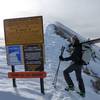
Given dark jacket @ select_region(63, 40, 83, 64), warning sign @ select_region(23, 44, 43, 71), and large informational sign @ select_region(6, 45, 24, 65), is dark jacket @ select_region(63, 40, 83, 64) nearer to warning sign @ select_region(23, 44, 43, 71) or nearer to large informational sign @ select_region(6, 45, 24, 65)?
warning sign @ select_region(23, 44, 43, 71)

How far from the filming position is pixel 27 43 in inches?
704

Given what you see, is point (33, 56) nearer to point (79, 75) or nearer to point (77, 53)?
point (77, 53)

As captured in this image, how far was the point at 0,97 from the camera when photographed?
56.1 ft

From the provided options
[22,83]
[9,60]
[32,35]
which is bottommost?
[22,83]

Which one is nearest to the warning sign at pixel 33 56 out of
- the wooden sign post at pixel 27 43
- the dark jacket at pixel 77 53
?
the wooden sign post at pixel 27 43

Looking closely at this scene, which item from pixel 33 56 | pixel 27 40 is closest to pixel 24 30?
pixel 27 40

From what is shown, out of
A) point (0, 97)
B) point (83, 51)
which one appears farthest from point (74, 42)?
→ point (0, 97)

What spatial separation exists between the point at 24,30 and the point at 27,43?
0.52 metres

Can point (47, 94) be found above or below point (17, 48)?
below

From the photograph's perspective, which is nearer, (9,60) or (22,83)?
(9,60)

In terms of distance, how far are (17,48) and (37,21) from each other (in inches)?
55.9

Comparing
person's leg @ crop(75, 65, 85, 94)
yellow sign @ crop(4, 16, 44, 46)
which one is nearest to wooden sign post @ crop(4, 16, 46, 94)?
yellow sign @ crop(4, 16, 44, 46)

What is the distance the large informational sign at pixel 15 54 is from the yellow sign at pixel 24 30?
7.3 inches

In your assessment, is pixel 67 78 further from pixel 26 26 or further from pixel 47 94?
pixel 26 26
